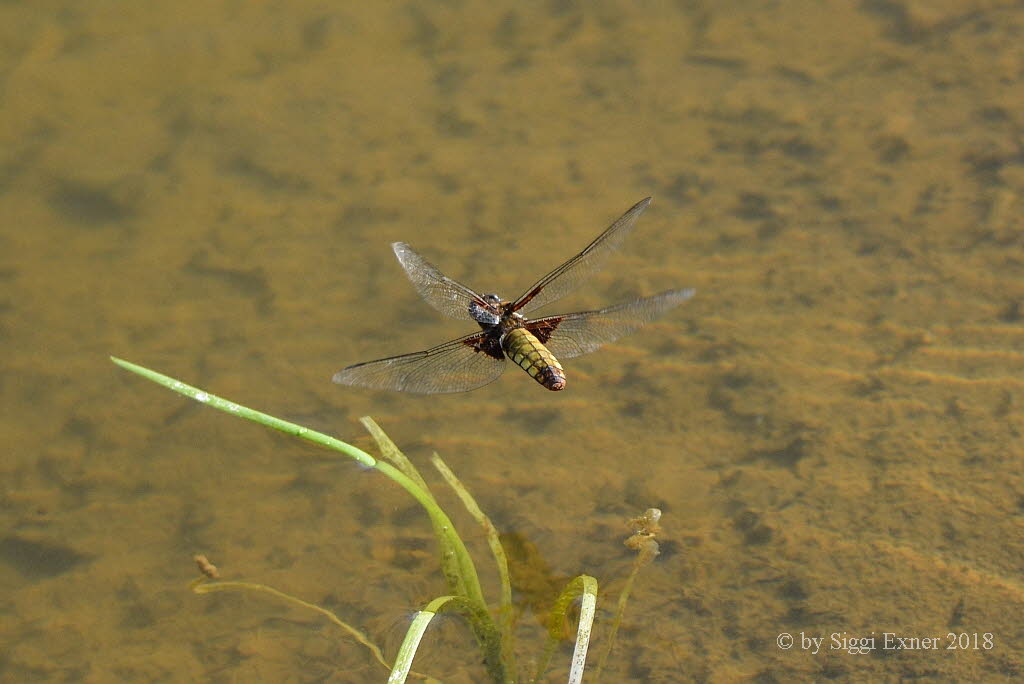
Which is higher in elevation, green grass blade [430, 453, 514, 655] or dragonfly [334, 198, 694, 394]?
dragonfly [334, 198, 694, 394]

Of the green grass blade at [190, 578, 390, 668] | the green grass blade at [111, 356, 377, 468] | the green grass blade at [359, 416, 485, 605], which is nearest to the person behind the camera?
the green grass blade at [111, 356, 377, 468]

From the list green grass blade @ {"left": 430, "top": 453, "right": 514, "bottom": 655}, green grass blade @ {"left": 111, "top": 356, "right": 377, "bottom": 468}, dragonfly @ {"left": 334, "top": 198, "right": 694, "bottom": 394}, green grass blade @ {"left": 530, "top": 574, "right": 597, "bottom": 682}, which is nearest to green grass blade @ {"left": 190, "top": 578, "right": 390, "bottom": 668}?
green grass blade @ {"left": 430, "top": 453, "right": 514, "bottom": 655}

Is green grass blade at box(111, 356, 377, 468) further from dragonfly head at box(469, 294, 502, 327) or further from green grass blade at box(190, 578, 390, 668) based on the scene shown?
dragonfly head at box(469, 294, 502, 327)

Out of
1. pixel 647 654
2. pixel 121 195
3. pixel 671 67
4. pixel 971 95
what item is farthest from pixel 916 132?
pixel 121 195

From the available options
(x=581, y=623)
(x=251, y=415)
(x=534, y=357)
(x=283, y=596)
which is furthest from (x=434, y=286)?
(x=581, y=623)

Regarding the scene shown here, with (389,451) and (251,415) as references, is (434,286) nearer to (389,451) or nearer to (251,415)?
(389,451)

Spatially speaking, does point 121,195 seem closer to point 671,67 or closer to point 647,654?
point 671,67
